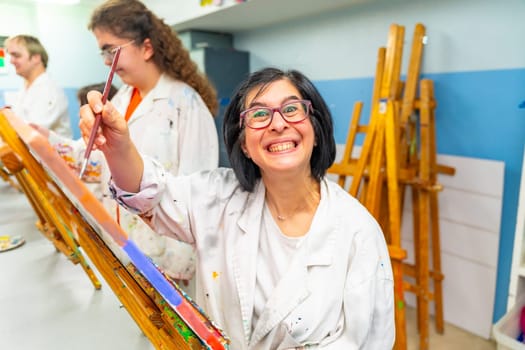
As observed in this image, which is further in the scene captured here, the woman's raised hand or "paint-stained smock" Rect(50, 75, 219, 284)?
"paint-stained smock" Rect(50, 75, 219, 284)

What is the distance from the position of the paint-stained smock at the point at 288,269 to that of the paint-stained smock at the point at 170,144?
29cm

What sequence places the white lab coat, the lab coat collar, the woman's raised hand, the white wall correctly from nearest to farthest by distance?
1. the woman's raised hand
2. the lab coat collar
3. the white lab coat
4. the white wall

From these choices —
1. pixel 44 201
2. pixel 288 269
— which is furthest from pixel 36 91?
pixel 288 269

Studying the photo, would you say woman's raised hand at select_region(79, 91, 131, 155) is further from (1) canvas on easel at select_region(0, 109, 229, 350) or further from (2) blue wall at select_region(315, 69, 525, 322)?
(2) blue wall at select_region(315, 69, 525, 322)

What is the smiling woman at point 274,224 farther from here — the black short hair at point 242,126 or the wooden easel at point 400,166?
the wooden easel at point 400,166

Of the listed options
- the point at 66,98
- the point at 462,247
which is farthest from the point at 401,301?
the point at 66,98

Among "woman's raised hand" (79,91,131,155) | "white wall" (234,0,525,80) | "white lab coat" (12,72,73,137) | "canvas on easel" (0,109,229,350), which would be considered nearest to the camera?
"canvas on easel" (0,109,229,350)

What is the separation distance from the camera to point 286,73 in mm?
870

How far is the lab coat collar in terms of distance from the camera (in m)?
0.79

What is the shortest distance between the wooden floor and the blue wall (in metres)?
1.61

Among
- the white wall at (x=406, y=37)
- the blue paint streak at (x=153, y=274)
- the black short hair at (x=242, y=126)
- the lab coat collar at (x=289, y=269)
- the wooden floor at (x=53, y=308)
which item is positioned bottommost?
the wooden floor at (x=53, y=308)

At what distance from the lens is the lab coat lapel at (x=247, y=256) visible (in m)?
0.82

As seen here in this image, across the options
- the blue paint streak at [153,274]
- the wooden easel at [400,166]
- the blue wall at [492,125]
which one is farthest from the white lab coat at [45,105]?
the blue wall at [492,125]

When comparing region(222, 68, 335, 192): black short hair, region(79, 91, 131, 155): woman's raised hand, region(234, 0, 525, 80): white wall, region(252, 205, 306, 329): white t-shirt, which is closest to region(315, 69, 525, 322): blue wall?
region(234, 0, 525, 80): white wall
